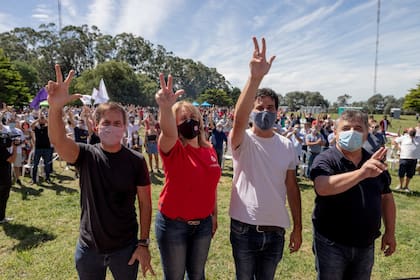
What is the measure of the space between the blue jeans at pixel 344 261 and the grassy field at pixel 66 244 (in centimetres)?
170

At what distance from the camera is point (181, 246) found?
2143 mm

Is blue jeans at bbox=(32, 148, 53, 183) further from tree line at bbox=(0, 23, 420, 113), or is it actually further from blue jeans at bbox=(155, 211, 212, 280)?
tree line at bbox=(0, 23, 420, 113)

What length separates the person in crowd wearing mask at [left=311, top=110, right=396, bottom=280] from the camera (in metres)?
2.16

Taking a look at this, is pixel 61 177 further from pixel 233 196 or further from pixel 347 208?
pixel 347 208

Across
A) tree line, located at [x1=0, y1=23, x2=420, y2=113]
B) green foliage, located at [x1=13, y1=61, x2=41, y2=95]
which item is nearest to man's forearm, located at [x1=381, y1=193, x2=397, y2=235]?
tree line, located at [x1=0, y1=23, x2=420, y2=113]

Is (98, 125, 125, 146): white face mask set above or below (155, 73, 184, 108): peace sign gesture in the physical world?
below

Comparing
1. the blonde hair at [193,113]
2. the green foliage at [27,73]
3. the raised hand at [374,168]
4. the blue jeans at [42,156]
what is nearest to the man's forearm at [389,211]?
the raised hand at [374,168]

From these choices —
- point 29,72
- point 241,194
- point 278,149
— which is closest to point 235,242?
point 241,194

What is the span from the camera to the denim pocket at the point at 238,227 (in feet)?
7.25

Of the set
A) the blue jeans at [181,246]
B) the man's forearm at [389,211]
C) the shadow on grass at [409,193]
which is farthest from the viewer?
the shadow on grass at [409,193]

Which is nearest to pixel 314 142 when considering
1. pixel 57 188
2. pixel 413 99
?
pixel 57 188

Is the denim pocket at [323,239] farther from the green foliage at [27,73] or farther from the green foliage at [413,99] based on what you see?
the green foliage at [27,73]

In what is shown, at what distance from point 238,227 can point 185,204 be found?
1.55 feet

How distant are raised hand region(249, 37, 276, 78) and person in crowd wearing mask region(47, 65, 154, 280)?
42.2 inches
